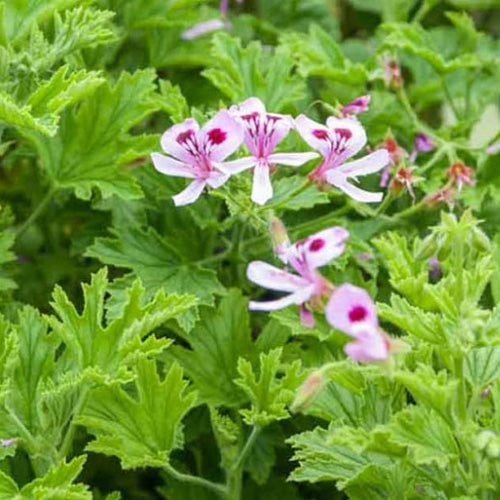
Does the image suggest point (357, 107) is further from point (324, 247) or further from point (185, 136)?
point (324, 247)

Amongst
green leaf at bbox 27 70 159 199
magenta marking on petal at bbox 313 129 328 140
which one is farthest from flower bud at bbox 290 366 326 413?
green leaf at bbox 27 70 159 199

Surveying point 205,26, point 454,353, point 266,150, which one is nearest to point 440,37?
point 205,26

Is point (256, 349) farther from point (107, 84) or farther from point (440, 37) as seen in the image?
point (440, 37)

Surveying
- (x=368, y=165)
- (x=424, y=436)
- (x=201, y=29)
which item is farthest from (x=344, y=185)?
(x=201, y=29)

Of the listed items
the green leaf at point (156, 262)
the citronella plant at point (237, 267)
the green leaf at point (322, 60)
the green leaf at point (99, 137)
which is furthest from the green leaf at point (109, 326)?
the green leaf at point (322, 60)

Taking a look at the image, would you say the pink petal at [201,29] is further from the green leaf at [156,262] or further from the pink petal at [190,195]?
the pink petal at [190,195]

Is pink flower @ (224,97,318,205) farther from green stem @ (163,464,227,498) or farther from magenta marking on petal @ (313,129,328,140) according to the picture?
green stem @ (163,464,227,498)
